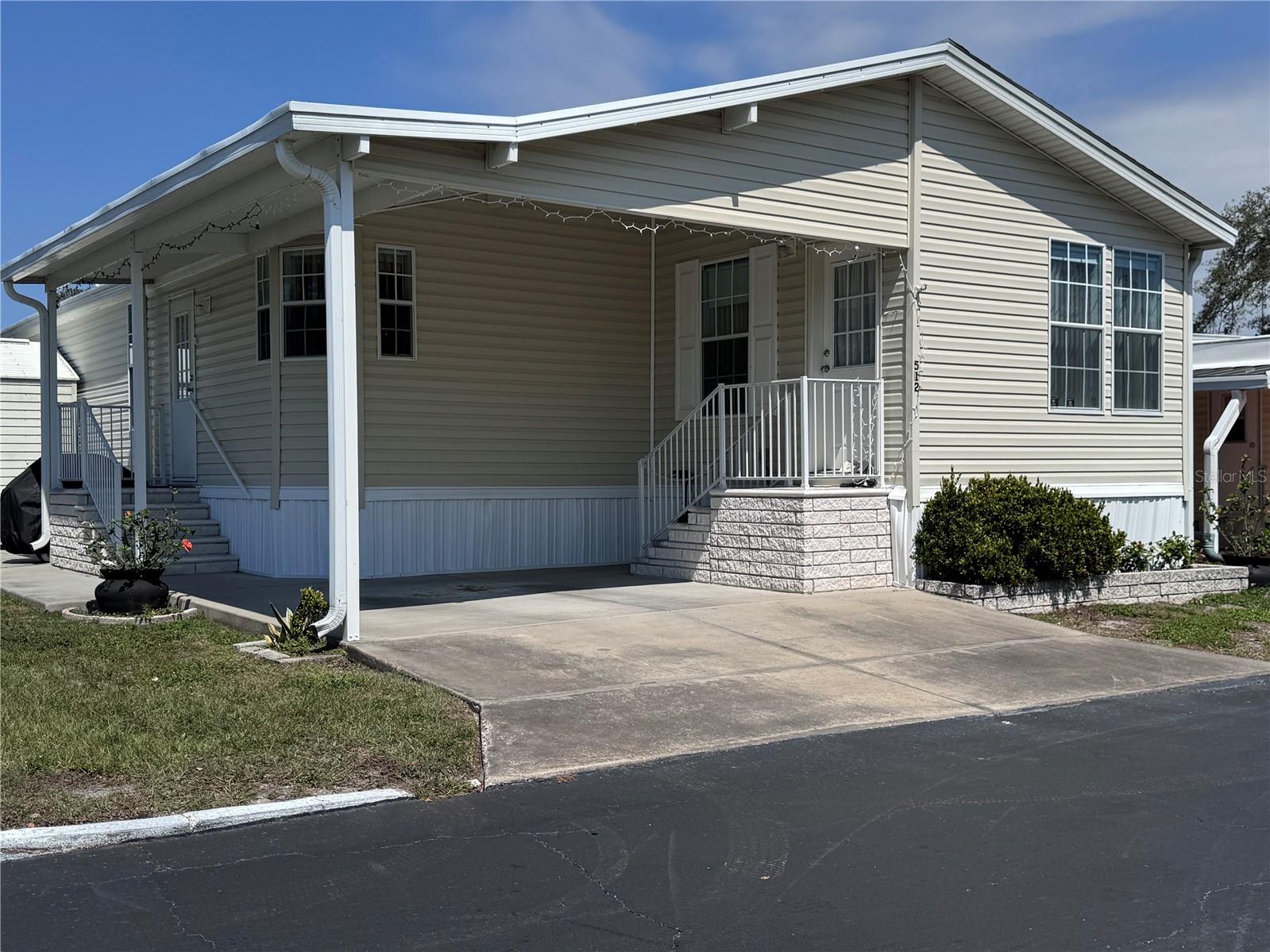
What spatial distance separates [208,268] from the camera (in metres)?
15.9

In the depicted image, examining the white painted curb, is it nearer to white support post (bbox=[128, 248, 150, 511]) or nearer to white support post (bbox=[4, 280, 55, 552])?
white support post (bbox=[128, 248, 150, 511])

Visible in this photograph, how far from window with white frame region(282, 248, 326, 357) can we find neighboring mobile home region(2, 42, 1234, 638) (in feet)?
0.10

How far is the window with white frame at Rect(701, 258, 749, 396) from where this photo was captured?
14656mm

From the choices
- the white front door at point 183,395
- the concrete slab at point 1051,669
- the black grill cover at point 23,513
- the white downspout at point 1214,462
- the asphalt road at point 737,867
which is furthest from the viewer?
the black grill cover at point 23,513

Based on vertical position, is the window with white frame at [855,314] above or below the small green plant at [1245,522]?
above

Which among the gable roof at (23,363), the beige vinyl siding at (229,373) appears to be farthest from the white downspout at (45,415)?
the gable roof at (23,363)

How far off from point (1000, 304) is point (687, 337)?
3.72 meters

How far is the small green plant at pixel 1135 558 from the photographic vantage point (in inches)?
547

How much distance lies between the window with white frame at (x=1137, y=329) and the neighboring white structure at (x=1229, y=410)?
1.66 meters

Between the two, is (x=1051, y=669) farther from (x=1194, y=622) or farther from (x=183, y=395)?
(x=183, y=395)

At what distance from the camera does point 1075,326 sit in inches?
565

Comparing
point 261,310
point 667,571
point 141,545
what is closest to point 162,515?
point 261,310

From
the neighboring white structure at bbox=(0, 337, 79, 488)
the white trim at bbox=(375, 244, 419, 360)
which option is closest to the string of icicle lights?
the white trim at bbox=(375, 244, 419, 360)

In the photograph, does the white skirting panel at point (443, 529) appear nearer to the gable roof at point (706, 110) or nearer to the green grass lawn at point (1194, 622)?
the gable roof at point (706, 110)
